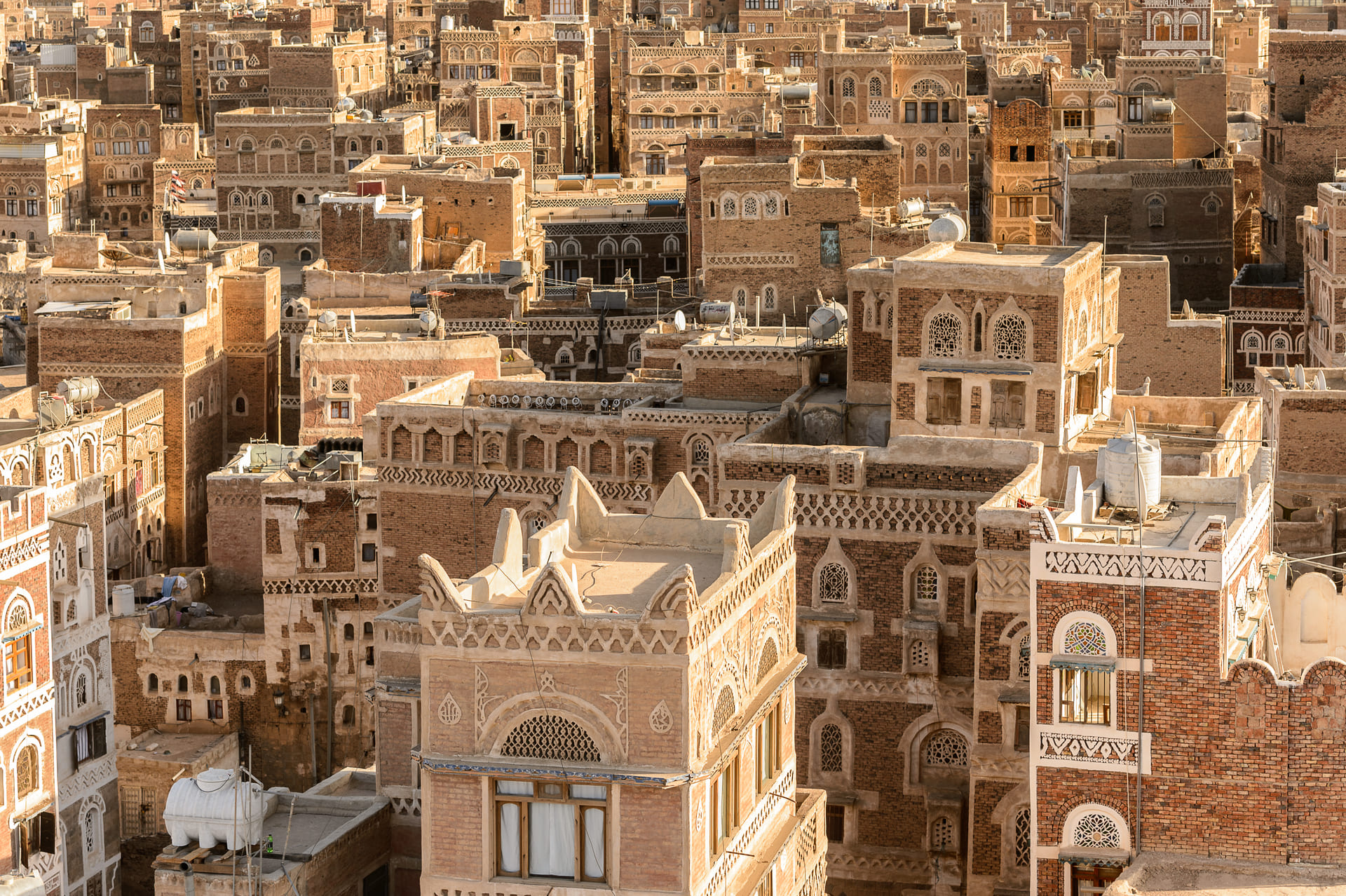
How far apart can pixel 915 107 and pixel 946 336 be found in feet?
179

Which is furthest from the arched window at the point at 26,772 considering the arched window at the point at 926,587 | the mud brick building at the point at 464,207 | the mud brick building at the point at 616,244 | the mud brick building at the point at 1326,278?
the mud brick building at the point at 616,244

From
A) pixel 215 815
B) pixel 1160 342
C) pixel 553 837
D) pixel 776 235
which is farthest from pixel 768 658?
pixel 776 235

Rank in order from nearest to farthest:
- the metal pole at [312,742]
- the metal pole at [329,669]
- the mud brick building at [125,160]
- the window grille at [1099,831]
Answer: the window grille at [1099,831] < the metal pole at [329,669] < the metal pole at [312,742] < the mud brick building at [125,160]

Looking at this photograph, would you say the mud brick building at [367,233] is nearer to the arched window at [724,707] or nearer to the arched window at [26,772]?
the arched window at [26,772]

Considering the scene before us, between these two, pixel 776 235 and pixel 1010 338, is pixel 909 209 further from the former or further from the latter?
pixel 1010 338

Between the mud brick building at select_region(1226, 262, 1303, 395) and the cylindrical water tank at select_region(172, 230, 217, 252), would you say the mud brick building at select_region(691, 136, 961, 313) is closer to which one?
the mud brick building at select_region(1226, 262, 1303, 395)

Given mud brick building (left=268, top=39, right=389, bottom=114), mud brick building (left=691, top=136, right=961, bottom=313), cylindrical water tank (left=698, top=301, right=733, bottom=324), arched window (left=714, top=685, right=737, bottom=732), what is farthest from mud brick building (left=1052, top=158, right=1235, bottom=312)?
arched window (left=714, top=685, right=737, bottom=732)

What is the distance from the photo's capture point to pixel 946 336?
49.8 m

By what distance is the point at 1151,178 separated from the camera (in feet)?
305

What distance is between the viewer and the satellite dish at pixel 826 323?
57.9 metres

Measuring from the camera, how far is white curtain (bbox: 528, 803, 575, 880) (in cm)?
3259

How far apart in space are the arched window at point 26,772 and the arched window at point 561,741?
18.8 meters

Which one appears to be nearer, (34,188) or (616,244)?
(616,244)

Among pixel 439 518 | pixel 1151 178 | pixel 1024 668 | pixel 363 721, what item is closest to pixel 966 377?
pixel 1024 668
